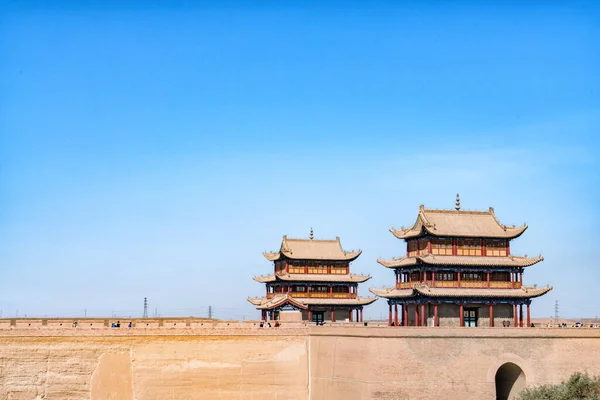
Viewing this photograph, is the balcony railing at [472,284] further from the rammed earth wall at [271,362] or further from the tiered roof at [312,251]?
the tiered roof at [312,251]

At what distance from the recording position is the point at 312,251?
72562mm

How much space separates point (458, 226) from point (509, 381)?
40.3 ft

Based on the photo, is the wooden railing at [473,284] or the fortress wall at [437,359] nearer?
the fortress wall at [437,359]

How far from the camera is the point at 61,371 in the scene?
55562mm

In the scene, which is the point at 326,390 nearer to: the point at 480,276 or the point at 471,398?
the point at 471,398

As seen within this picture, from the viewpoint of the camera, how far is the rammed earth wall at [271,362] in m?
55.2

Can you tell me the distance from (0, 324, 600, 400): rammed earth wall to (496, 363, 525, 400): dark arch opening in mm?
904

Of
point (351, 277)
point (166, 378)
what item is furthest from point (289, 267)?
point (166, 378)

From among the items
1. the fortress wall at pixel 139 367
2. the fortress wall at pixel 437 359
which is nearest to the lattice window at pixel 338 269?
the fortress wall at pixel 437 359

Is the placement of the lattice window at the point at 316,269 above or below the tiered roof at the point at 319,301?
above

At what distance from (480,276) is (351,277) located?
12.8 metres

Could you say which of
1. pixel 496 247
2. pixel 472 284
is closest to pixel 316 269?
pixel 472 284

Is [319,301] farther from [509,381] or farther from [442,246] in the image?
[509,381]

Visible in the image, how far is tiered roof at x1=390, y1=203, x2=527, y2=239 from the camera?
62978mm
